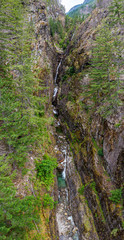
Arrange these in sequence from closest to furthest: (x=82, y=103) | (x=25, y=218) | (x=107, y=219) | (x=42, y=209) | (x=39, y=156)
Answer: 1. (x=25, y=218)
2. (x=42, y=209)
3. (x=107, y=219)
4. (x=39, y=156)
5. (x=82, y=103)

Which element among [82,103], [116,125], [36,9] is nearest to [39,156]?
[116,125]

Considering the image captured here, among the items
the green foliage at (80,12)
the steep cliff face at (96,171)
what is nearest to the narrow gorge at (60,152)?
the steep cliff face at (96,171)

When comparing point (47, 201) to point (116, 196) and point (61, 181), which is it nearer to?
point (116, 196)

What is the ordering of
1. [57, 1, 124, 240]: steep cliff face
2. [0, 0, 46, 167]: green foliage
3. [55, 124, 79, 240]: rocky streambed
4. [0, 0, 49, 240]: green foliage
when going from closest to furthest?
[0, 0, 49, 240]: green foliage → [0, 0, 46, 167]: green foliage → [57, 1, 124, 240]: steep cliff face → [55, 124, 79, 240]: rocky streambed

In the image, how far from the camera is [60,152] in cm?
2166

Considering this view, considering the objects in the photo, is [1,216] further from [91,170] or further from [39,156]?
[91,170]

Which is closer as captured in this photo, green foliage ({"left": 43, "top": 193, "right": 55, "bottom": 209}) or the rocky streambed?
green foliage ({"left": 43, "top": 193, "right": 55, "bottom": 209})

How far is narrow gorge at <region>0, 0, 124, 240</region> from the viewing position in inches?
315

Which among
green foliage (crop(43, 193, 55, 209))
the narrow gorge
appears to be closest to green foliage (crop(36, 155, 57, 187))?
the narrow gorge

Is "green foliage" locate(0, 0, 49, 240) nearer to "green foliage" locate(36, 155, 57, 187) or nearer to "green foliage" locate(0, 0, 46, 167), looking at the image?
"green foliage" locate(0, 0, 46, 167)

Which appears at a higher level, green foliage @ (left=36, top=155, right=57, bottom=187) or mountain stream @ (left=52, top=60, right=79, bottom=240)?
green foliage @ (left=36, top=155, right=57, bottom=187)

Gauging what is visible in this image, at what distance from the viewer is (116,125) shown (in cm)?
1151

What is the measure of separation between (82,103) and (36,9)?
21686 mm

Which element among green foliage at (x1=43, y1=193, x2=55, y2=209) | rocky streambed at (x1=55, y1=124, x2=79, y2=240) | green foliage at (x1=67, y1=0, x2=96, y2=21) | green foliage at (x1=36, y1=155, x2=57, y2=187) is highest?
green foliage at (x1=67, y1=0, x2=96, y2=21)
